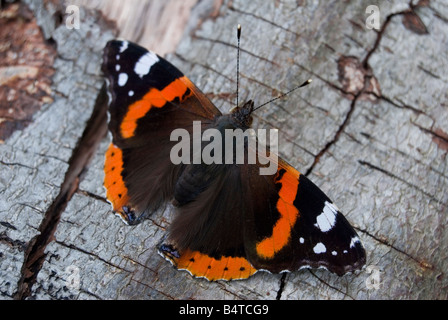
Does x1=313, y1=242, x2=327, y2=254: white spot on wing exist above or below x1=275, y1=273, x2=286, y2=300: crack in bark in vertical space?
above

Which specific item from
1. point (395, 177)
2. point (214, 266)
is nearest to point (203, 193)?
point (214, 266)

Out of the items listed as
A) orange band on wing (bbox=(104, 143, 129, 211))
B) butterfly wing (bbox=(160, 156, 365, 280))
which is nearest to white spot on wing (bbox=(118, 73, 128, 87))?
orange band on wing (bbox=(104, 143, 129, 211))

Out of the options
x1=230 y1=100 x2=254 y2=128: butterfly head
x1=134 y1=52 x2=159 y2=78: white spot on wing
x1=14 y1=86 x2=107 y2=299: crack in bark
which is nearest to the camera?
x1=14 y1=86 x2=107 y2=299: crack in bark

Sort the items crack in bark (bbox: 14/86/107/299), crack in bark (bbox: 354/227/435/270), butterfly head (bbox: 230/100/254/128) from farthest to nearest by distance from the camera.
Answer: butterfly head (bbox: 230/100/254/128)
crack in bark (bbox: 354/227/435/270)
crack in bark (bbox: 14/86/107/299)

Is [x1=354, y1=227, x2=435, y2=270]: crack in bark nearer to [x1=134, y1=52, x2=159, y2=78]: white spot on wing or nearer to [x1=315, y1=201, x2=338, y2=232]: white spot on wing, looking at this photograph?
[x1=315, y1=201, x2=338, y2=232]: white spot on wing

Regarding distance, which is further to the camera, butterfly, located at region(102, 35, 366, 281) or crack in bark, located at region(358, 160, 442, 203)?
crack in bark, located at region(358, 160, 442, 203)

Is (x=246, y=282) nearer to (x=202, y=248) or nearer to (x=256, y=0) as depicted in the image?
(x=202, y=248)

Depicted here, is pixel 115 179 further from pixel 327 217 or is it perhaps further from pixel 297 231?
pixel 327 217

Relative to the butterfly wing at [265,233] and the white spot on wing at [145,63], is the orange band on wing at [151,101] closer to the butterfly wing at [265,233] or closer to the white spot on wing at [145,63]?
the white spot on wing at [145,63]
